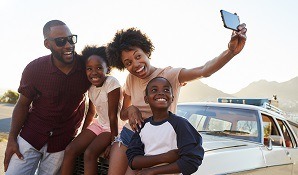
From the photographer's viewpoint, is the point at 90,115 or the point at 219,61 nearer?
the point at 219,61

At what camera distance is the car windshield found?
4.84m

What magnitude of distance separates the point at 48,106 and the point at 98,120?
501 mm

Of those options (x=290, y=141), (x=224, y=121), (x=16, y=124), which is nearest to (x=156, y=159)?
(x=16, y=124)

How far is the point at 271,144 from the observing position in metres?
4.84

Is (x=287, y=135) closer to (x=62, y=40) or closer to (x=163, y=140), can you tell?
(x=163, y=140)

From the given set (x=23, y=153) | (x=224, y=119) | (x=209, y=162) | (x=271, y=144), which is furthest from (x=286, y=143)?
(x=23, y=153)

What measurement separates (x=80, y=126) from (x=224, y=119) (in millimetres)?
2137

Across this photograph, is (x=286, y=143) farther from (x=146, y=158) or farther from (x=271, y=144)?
(x=146, y=158)

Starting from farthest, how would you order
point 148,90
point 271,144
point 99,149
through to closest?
point 271,144 → point 99,149 → point 148,90

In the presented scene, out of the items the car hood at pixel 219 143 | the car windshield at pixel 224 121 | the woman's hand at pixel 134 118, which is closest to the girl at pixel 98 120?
the woman's hand at pixel 134 118

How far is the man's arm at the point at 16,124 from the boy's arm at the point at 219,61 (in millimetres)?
1634

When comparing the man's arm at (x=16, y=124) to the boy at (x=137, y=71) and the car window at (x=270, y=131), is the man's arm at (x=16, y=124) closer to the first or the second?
the boy at (x=137, y=71)

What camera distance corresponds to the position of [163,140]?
261 centimetres

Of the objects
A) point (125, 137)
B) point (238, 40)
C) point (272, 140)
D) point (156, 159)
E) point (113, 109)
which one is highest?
point (238, 40)
